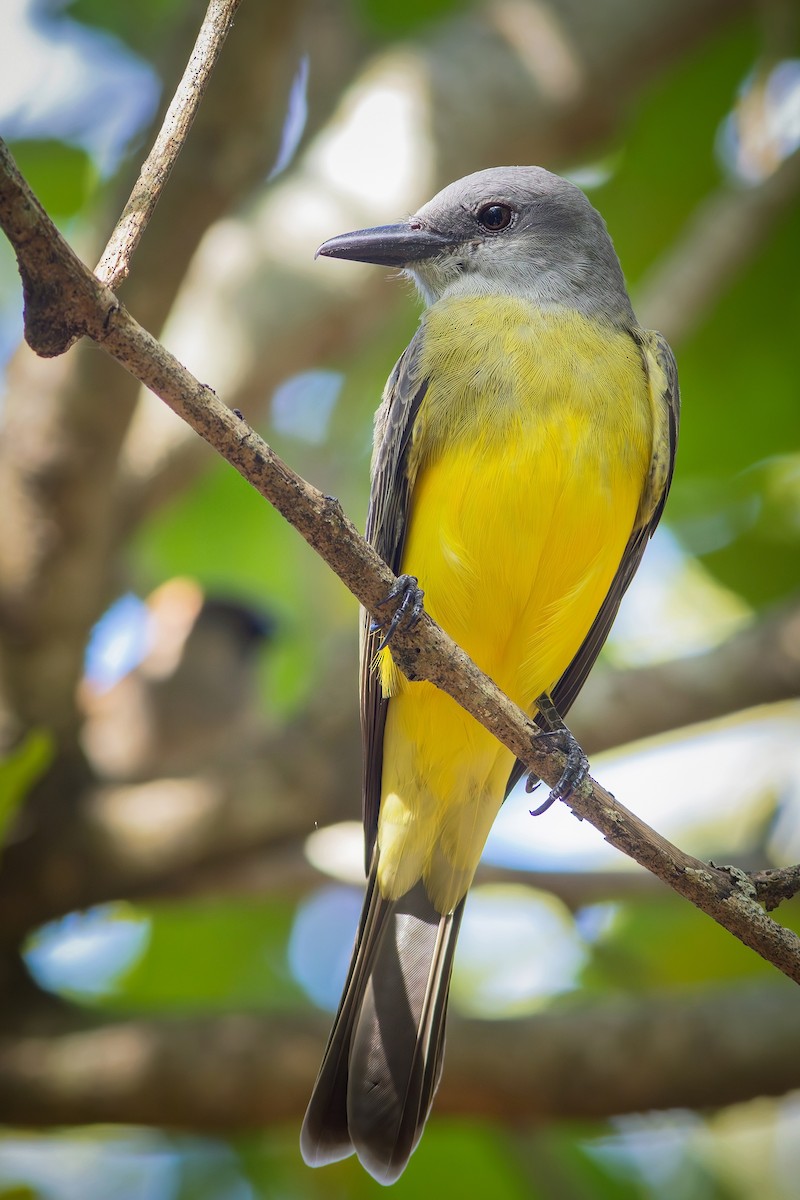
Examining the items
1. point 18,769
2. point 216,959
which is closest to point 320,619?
point 216,959

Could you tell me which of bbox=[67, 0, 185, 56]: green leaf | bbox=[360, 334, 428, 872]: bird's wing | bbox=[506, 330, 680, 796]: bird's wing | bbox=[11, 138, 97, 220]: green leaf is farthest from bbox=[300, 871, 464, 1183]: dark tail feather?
bbox=[67, 0, 185, 56]: green leaf

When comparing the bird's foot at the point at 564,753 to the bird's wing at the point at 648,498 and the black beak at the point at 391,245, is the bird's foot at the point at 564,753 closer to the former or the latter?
the bird's wing at the point at 648,498

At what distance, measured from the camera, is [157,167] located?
2330 millimetres

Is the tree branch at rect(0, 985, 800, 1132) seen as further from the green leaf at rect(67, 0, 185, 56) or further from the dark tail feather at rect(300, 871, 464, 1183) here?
the green leaf at rect(67, 0, 185, 56)

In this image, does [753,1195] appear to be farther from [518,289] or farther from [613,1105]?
[518,289]

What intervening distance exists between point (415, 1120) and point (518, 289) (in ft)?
9.03

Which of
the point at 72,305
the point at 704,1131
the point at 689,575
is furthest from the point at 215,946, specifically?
the point at 72,305

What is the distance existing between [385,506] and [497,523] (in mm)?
420

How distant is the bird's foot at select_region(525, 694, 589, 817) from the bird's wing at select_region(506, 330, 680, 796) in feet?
0.49

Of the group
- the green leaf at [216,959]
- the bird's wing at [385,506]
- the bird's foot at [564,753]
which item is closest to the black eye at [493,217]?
the bird's wing at [385,506]

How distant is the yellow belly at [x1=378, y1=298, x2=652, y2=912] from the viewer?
390cm

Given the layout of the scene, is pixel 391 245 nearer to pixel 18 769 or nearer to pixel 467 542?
pixel 467 542

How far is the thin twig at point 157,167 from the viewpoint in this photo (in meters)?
2.31

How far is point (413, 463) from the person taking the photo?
13.3 ft
